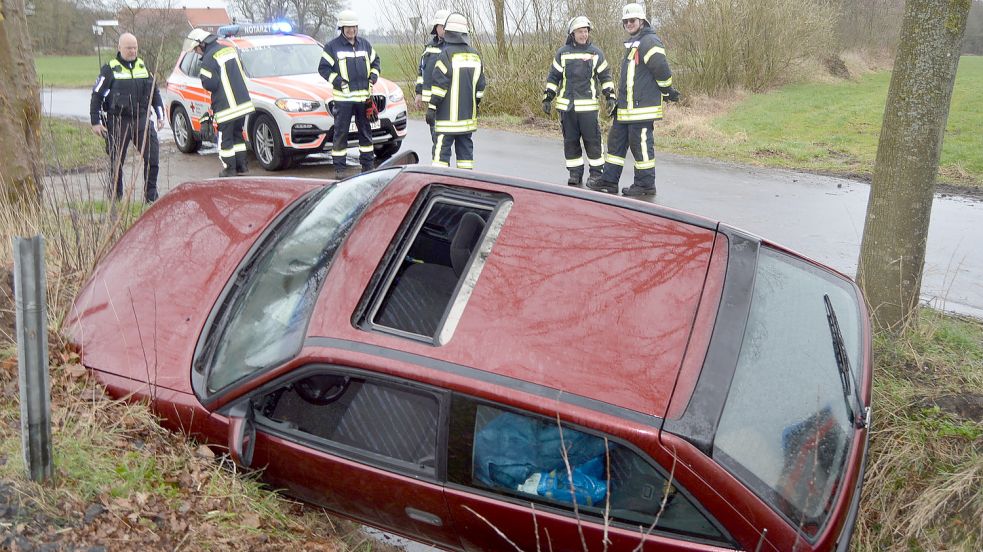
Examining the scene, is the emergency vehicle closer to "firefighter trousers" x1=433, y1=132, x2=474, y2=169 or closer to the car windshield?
the car windshield

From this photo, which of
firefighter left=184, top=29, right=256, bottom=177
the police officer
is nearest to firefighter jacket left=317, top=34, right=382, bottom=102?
firefighter left=184, top=29, right=256, bottom=177

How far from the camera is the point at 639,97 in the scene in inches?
336

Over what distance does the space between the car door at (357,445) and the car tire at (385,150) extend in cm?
748

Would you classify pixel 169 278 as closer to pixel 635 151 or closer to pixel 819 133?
pixel 635 151

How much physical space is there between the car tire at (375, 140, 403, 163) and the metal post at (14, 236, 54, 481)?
310 inches

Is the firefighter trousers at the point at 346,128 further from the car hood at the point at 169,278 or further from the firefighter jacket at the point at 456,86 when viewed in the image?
the car hood at the point at 169,278

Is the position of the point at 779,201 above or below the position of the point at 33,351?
below

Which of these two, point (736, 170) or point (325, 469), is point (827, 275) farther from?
point (736, 170)

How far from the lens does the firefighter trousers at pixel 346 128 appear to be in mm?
9156

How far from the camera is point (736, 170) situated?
10914 mm

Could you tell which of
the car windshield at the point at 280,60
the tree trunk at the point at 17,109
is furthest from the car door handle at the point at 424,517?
the car windshield at the point at 280,60

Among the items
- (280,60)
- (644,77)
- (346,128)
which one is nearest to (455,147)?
(346,128)

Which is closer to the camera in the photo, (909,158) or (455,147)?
(909,158)

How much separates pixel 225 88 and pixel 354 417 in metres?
6.34
